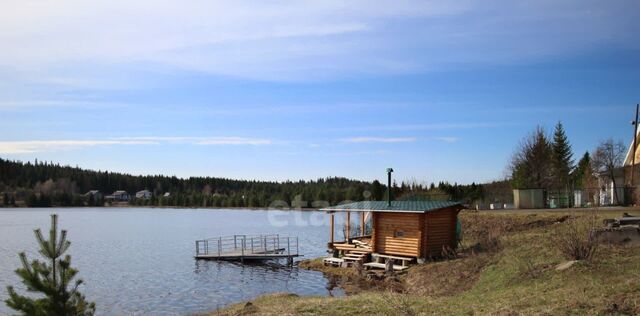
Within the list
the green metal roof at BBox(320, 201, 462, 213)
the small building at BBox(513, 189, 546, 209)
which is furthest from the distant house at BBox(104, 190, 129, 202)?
the green metal roof at BBox(320, 201, 462, 213)

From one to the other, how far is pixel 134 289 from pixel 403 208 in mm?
14602

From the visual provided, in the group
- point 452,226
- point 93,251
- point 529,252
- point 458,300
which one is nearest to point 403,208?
point 452,226

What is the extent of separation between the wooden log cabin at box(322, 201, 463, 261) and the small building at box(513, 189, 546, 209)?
15.6 metres

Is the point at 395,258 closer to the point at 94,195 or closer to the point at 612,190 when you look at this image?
the point at 612,190

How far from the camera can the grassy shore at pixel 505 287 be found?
1155 cm

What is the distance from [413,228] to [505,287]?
1285 cm

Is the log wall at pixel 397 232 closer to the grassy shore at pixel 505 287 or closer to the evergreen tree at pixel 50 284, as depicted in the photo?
the grassy shore at pixel 505 287

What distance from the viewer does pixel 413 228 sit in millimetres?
28531

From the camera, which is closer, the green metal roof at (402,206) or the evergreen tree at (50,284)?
the evergreen tree at (50,284)

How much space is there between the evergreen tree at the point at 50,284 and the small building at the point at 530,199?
121 feet

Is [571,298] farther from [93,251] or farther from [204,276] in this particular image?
[93,251]

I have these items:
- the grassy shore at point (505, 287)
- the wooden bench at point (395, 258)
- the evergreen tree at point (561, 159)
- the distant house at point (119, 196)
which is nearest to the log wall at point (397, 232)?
the wooden bench at point (395, 258)

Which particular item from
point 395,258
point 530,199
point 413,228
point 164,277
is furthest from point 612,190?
point 164,277

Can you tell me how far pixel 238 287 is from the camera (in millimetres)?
29703
